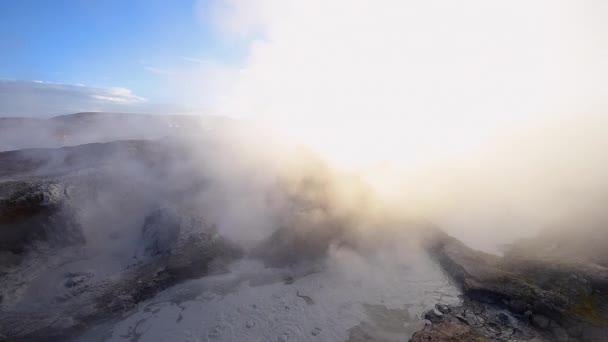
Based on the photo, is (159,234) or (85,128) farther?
(85,128)

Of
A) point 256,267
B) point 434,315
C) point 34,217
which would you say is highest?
point 34,217

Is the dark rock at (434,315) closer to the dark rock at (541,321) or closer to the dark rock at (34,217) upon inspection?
the dark rock at (541,321)

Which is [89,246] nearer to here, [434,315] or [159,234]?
[159,234]

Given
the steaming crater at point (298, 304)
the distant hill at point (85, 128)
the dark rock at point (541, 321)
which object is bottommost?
the steaming crater at point (298, 304)

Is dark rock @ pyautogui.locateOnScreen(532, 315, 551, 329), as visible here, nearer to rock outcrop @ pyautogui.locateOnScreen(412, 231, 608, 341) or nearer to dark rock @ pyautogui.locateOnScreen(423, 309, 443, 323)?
rock outcrop @ pyautogui.locateOnScreen(412, 231, 608, 341)

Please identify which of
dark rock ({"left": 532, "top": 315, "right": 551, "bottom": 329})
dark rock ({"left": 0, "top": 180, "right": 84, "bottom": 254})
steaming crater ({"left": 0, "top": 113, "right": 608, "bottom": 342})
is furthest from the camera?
dark rock ({"left": 0, "top": 180, "right": 84, "bottom": 254})

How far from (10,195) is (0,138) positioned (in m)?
23.6

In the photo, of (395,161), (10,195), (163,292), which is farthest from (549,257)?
(10,195)

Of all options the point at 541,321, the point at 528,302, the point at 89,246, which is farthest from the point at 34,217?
the point at 541,321

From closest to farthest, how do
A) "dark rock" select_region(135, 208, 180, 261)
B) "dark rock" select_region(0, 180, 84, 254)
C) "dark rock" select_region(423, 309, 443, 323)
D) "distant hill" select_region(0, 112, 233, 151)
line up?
"dark rock" select_region(423, 309, 443, 323)
"dark rock" select_region(0, 180, 84, 254)
"dark rock" select_region(135, 208, 180, 261)
"distant hill" select_region(0, 112, 233, 151)

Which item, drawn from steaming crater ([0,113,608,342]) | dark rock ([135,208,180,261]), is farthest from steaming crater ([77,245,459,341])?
dark rock ([135,208,180,261])

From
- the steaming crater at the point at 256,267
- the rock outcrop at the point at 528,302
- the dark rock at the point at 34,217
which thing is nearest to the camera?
the rock outcrop at the point at 528,302

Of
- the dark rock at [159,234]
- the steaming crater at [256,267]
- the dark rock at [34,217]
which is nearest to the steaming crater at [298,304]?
the steaming crater at [256,267]

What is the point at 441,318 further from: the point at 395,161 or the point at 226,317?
the point at 395,161
